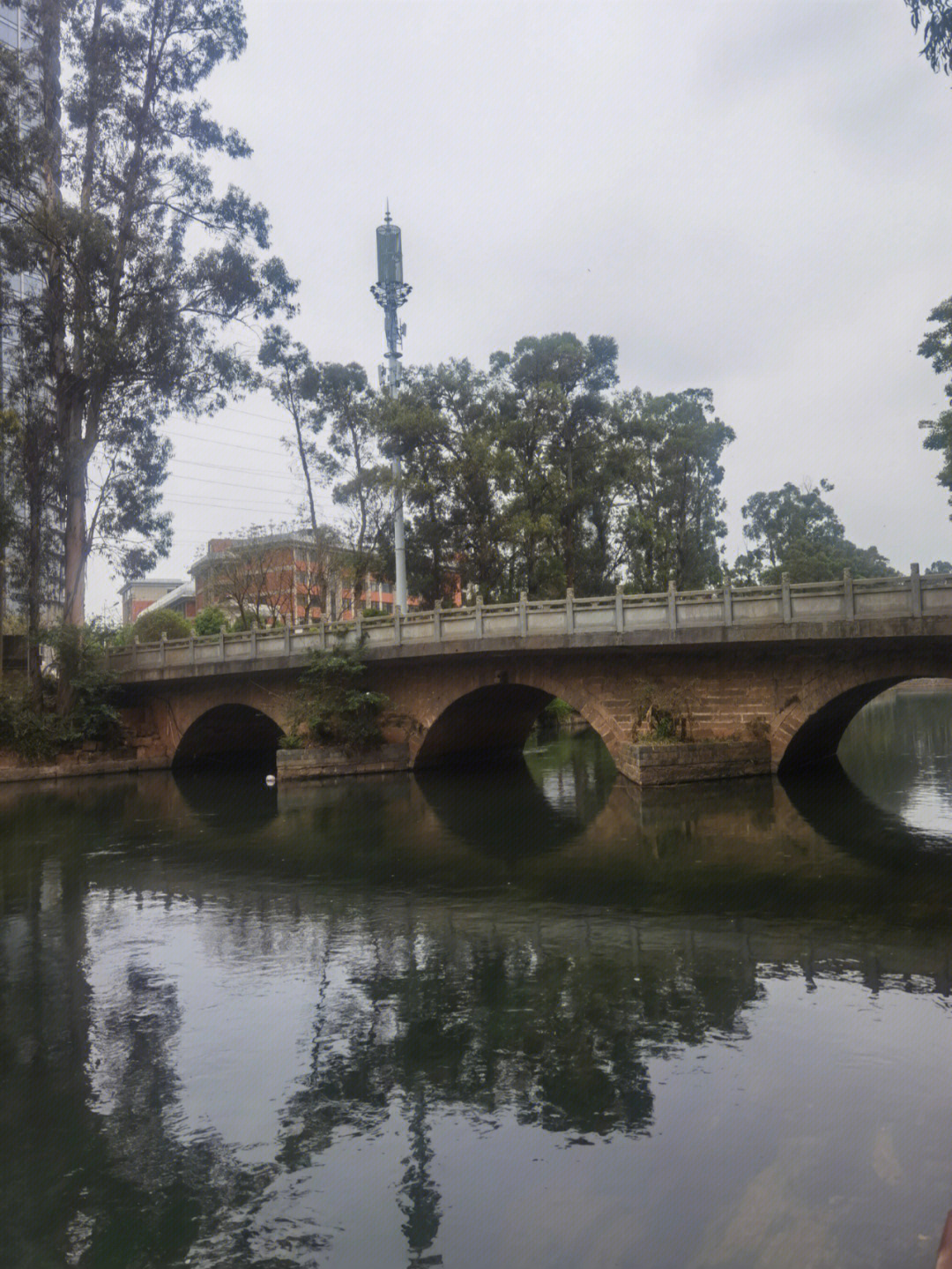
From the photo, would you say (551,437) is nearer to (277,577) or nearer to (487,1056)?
(277,577)

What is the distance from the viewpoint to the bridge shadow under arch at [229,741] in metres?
35.4

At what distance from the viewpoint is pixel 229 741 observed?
3847 cm

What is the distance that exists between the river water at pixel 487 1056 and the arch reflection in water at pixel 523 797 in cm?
120

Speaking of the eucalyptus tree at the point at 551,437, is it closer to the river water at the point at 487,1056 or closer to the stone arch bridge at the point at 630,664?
the stone arch bridge at the point at 630,664

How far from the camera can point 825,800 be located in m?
21.4

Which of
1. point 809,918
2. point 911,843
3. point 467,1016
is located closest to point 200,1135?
point 467,1016

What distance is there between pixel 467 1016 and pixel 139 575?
2787 cm

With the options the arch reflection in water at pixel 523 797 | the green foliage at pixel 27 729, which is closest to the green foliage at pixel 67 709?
the green foliage at pixel 27 729

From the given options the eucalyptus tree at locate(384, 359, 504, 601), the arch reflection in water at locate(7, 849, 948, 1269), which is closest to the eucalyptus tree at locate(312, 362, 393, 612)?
the eucalyptus tree at locate(384, 359, 504, 601)

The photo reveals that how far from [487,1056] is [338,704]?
67.8ft

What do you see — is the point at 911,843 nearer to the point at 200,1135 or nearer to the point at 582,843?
the point at 582,843

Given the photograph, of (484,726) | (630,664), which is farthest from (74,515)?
(630,664)

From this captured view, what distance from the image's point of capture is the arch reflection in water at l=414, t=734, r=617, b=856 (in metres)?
19.0

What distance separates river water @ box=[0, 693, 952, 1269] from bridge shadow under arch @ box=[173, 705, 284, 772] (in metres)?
18.0
